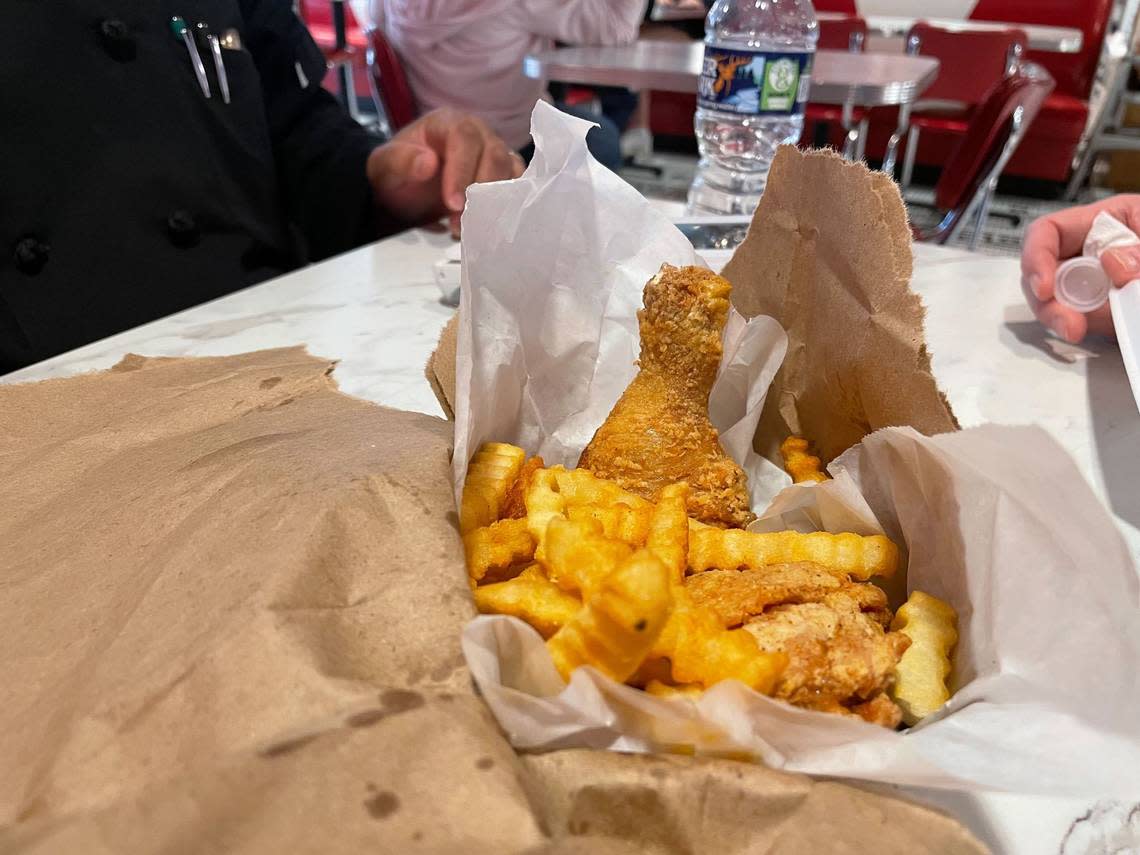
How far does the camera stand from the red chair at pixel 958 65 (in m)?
4.34

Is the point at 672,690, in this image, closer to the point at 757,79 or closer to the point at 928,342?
the point at 928,342

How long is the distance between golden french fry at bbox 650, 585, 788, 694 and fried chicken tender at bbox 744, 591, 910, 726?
0.07ft

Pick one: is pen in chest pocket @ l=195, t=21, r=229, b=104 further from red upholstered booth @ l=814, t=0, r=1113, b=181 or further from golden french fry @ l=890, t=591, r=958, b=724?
red upholstered booth @ l=814, t=0, r=1113, b=181

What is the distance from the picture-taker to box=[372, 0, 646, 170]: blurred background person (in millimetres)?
2787

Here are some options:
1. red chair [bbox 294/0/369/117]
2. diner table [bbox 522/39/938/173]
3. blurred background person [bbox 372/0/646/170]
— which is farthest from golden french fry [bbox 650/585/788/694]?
red chair [bbox 294/0/369/117]

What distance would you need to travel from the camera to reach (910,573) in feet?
1.79

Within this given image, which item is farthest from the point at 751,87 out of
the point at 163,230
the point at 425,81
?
the point at 425,81

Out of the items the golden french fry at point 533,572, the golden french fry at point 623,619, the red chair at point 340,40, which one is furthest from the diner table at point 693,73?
the golden french fry at point 623,619

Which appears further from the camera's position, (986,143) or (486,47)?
(486,47)

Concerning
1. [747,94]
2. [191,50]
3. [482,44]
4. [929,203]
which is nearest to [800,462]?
[747,94]

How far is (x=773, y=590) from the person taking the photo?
1.57 ft

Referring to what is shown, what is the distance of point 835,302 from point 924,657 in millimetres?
310

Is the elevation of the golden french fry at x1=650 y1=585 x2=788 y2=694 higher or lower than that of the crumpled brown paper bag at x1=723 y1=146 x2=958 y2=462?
lower

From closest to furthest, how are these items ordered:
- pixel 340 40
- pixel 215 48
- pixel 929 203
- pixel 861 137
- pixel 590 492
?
1. pixel 590 492
2. pixel 215 48
3. pixel 861 137
4. pixel 929 203
5. pixel 340 40
